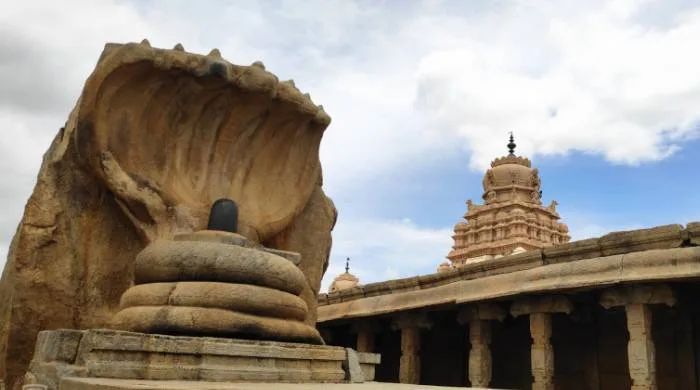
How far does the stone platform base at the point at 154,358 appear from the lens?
5.21m

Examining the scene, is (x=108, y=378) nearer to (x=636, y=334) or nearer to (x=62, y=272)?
(x=62, y=272)

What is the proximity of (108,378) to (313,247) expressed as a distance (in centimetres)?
419

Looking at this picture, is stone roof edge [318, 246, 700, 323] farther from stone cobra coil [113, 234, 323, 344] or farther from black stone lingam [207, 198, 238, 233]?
black stone lingam [207, 198, 238, 233]

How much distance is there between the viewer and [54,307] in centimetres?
698

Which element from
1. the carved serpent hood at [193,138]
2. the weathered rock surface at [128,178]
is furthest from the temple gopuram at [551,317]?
the weathered rock surface at [128,178]

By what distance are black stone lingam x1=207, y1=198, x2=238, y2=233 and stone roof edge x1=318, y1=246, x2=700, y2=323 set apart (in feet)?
16.9

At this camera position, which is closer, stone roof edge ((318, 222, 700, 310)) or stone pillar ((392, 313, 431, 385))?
stone roof edge ((318, 222, 700, 310))

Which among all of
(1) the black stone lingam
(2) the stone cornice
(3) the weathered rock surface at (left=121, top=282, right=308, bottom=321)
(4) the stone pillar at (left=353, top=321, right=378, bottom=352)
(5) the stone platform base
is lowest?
(5) the stone platform base

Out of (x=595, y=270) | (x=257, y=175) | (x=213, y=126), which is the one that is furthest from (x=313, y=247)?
(x=595, y=270)

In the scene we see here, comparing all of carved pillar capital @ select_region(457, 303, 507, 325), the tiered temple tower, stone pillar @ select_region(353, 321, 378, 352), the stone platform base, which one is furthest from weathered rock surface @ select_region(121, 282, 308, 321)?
the tiered temple tower

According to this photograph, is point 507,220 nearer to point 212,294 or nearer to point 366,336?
point 366,336

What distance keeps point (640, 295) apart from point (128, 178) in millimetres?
6824

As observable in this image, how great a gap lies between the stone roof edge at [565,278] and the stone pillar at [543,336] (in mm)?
333

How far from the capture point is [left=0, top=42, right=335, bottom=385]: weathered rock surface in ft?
23.0
